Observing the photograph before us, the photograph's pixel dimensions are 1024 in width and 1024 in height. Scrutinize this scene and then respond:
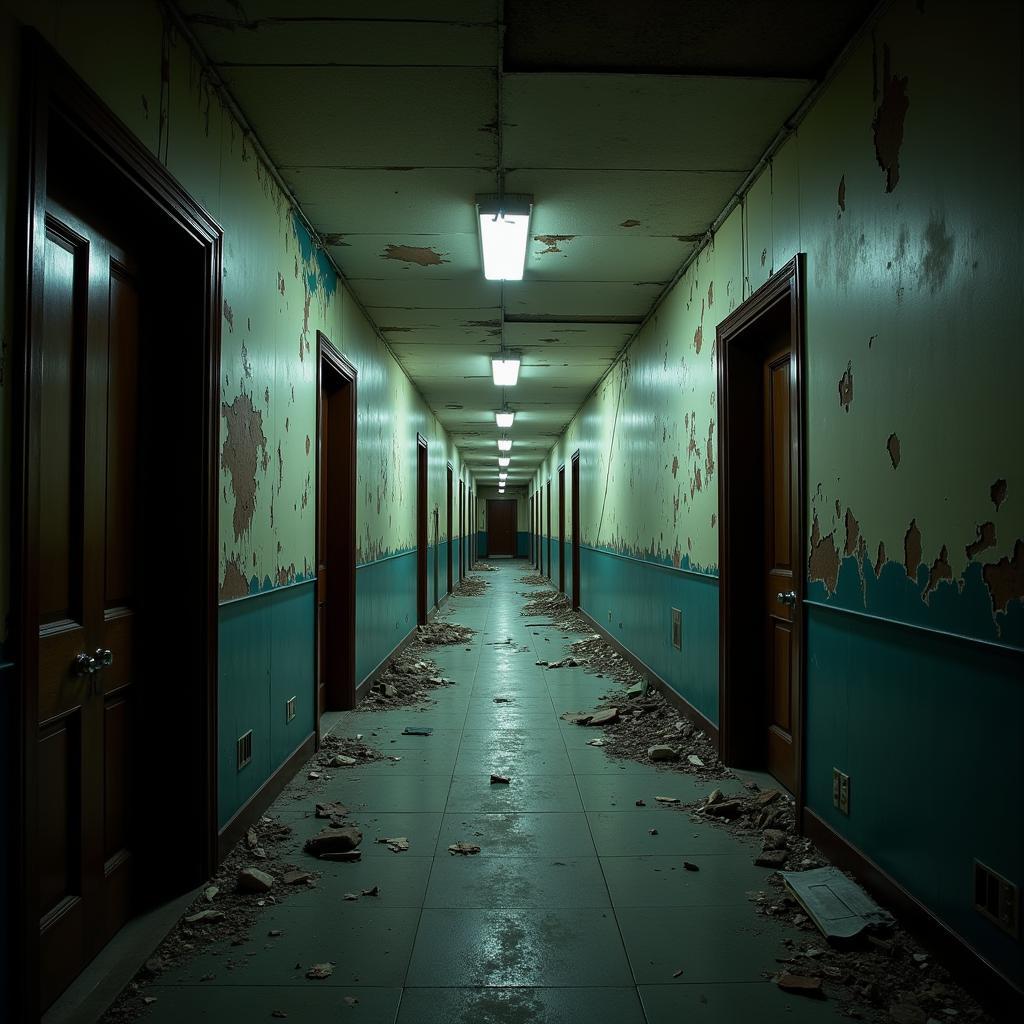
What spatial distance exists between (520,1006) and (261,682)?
5.87ft

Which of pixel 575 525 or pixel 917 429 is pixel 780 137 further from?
pixel 575 525

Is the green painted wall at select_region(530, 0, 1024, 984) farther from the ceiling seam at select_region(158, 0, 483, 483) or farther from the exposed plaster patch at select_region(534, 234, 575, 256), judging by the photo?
the ceiling seam at select_region(158, 0, 483, 483)

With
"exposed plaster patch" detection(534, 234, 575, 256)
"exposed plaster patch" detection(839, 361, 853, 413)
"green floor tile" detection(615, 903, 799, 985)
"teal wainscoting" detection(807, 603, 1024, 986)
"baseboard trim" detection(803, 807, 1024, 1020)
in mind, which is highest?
"exposed plaster patch" detection(534, 234, 575, 256)

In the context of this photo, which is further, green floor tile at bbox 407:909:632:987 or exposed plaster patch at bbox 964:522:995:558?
green floor tile at bbox 407:909:632:987

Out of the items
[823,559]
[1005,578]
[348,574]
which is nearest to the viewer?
[1005,578]

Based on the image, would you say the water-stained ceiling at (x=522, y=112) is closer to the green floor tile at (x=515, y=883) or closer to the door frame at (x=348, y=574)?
the door frame at (x=348, y=574)

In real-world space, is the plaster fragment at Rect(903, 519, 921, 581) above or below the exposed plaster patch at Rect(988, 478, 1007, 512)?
below

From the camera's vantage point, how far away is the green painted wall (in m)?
1.81

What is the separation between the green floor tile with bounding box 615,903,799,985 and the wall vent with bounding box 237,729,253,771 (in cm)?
150

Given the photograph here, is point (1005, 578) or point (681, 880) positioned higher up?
point (1005, 578)

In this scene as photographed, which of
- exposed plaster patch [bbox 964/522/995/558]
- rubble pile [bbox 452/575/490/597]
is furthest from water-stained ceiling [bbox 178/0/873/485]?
rubble pile [bbox 452/575/490/597]

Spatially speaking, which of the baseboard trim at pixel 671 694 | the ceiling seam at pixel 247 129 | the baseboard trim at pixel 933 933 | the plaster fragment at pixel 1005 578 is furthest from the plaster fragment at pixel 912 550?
the ceiling seam at pixel 247 129

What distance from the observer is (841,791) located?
8.78 feet

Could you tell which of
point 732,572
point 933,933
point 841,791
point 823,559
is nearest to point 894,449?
point 823,559
